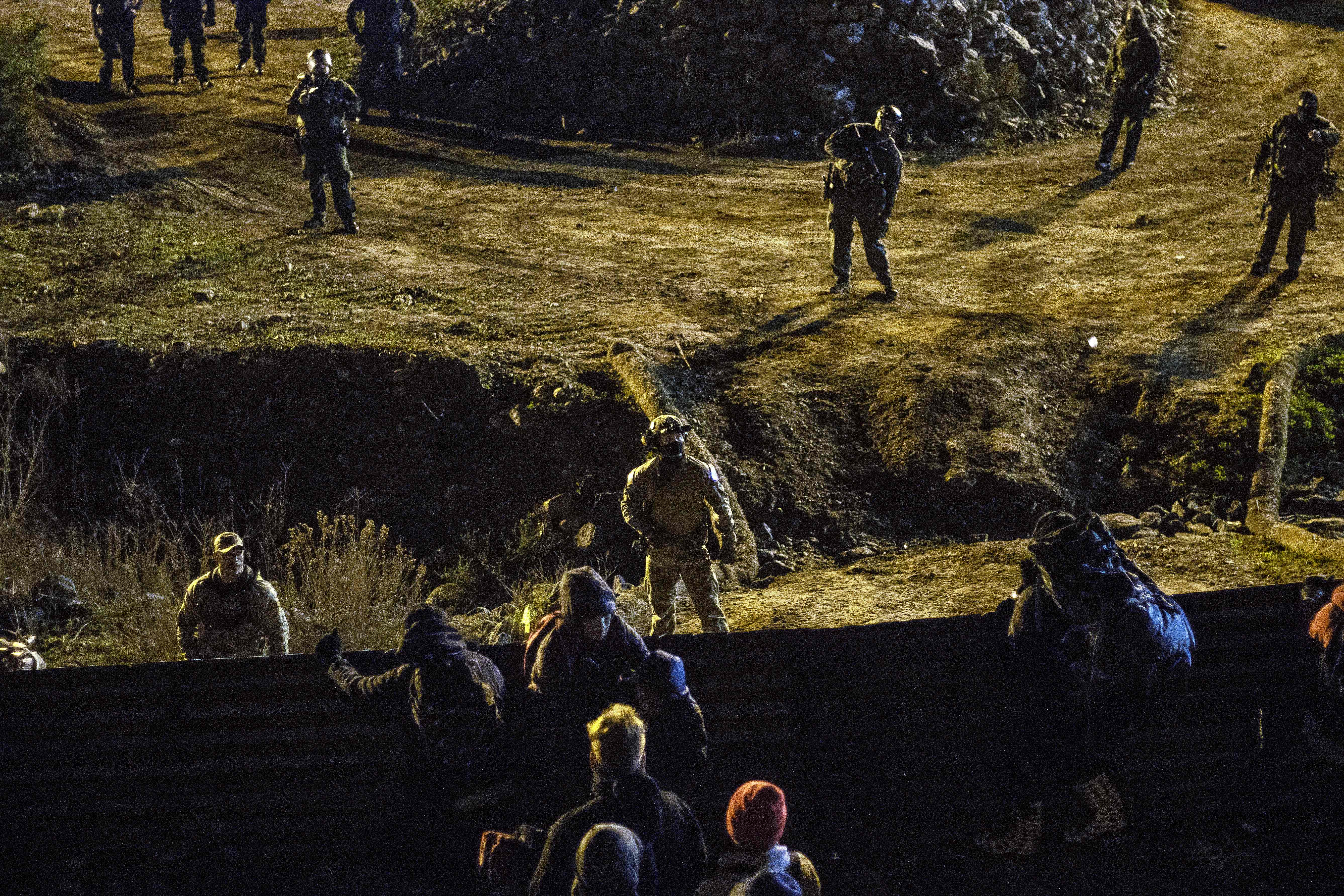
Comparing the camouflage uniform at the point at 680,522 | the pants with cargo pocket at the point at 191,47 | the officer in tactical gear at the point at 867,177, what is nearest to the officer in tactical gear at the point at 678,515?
the camouflage uniform at the point at 680,522

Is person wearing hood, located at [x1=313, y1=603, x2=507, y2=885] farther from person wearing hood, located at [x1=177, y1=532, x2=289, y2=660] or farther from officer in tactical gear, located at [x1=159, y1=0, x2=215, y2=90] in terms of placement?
officer in tactical gear, located at [x1=159, y1=0, x2=215, y2=90]

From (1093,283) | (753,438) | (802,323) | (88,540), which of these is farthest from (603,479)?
(1093,283)

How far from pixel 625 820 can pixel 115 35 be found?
749 inches

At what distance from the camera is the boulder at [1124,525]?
7914mm

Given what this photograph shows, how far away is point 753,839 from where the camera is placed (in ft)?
11.1

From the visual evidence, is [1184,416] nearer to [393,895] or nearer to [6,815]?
[393,895]

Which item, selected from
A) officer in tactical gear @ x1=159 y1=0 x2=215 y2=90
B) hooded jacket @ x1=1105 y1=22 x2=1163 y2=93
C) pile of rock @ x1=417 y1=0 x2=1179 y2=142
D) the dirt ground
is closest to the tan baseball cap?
the dirt ground

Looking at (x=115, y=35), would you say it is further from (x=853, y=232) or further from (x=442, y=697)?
(x=442, y=697)

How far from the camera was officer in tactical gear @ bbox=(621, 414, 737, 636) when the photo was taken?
605 cm

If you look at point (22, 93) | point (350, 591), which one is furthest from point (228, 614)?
point (22, 93)

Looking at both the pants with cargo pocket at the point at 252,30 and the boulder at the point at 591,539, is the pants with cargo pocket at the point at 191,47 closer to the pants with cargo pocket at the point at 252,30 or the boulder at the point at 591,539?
the pants with cargo pocket at the point at 252,30

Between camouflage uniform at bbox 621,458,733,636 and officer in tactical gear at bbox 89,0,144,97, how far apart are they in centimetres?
1648

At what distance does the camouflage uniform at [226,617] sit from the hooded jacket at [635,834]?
9.16ft

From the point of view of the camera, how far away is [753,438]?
8.74m
